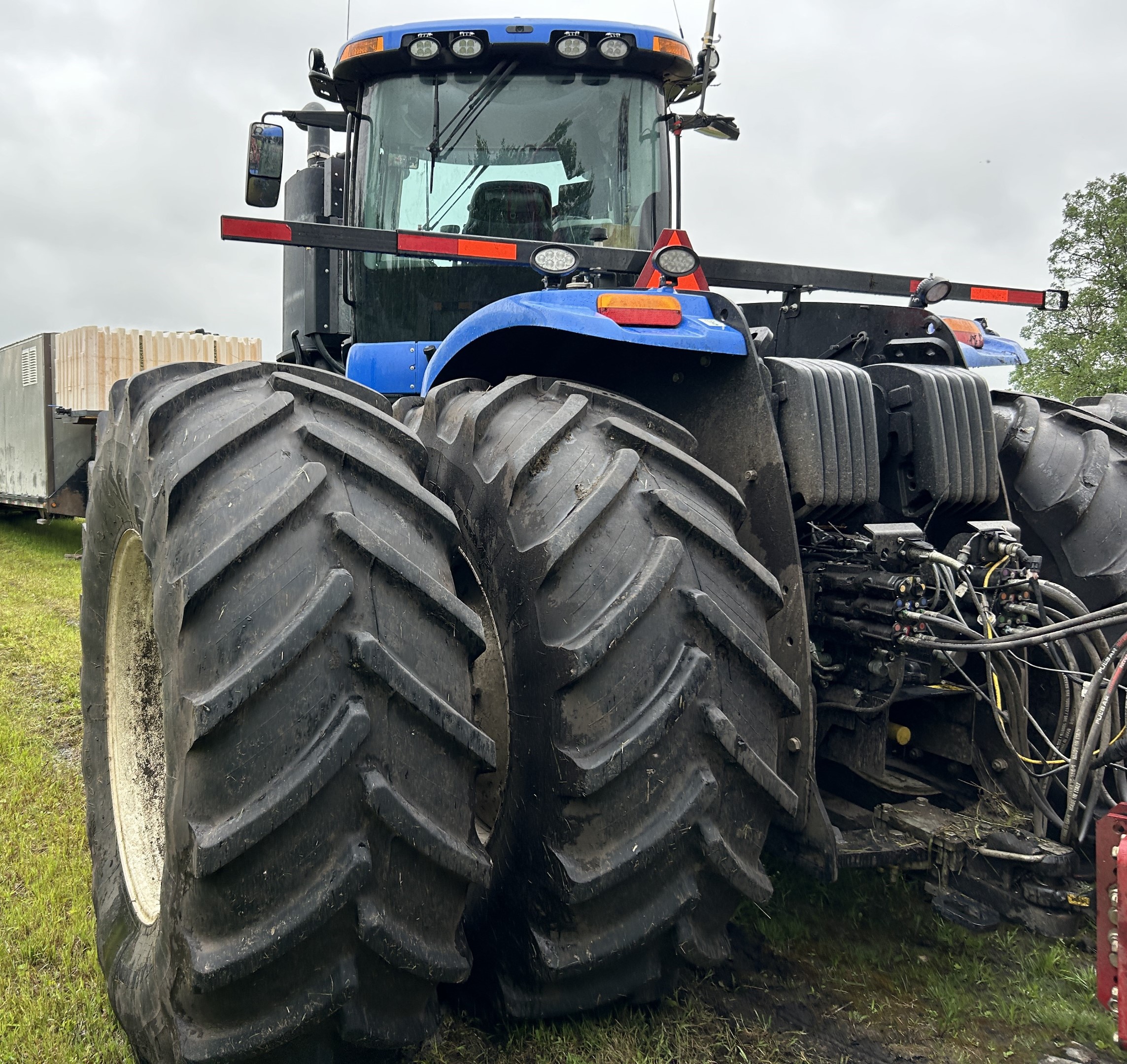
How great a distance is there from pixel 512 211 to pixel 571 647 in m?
2.37

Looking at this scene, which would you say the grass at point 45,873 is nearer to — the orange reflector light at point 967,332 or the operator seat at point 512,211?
the operator seat at point 512,211

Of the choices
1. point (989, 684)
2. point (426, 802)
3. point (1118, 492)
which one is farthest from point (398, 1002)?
point (1118, 492)

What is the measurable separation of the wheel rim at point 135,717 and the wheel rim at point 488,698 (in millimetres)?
855

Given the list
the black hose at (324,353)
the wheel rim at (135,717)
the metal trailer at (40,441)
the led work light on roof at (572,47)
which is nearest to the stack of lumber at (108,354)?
the metal trailer at (40,441)

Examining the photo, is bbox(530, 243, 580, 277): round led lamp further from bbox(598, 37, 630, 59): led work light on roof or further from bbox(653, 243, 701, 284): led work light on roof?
bbox(598, 37, 630, 59): led work light on roof

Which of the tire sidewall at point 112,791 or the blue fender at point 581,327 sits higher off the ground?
the blue fender at point 581,327

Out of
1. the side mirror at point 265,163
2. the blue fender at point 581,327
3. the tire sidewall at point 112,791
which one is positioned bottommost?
the tire sidewall at point 112,791

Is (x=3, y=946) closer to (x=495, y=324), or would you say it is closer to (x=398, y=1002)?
(x=398, y=1002)

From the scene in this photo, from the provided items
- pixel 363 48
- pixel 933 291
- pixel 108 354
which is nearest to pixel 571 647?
pixel 933 291

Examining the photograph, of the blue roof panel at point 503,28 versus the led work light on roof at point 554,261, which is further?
the blue roof panel at point 503,28

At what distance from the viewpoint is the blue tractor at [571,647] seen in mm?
1673

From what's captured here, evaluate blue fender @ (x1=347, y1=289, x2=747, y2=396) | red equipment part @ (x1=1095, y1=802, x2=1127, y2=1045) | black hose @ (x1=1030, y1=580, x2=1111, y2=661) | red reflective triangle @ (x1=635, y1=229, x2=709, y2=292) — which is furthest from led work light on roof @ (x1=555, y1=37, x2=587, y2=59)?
red equipment part @ (x1=1095, y1=802, x2=1127, y2=1045)

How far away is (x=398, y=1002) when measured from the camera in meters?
1.80

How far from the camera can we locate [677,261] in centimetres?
267
